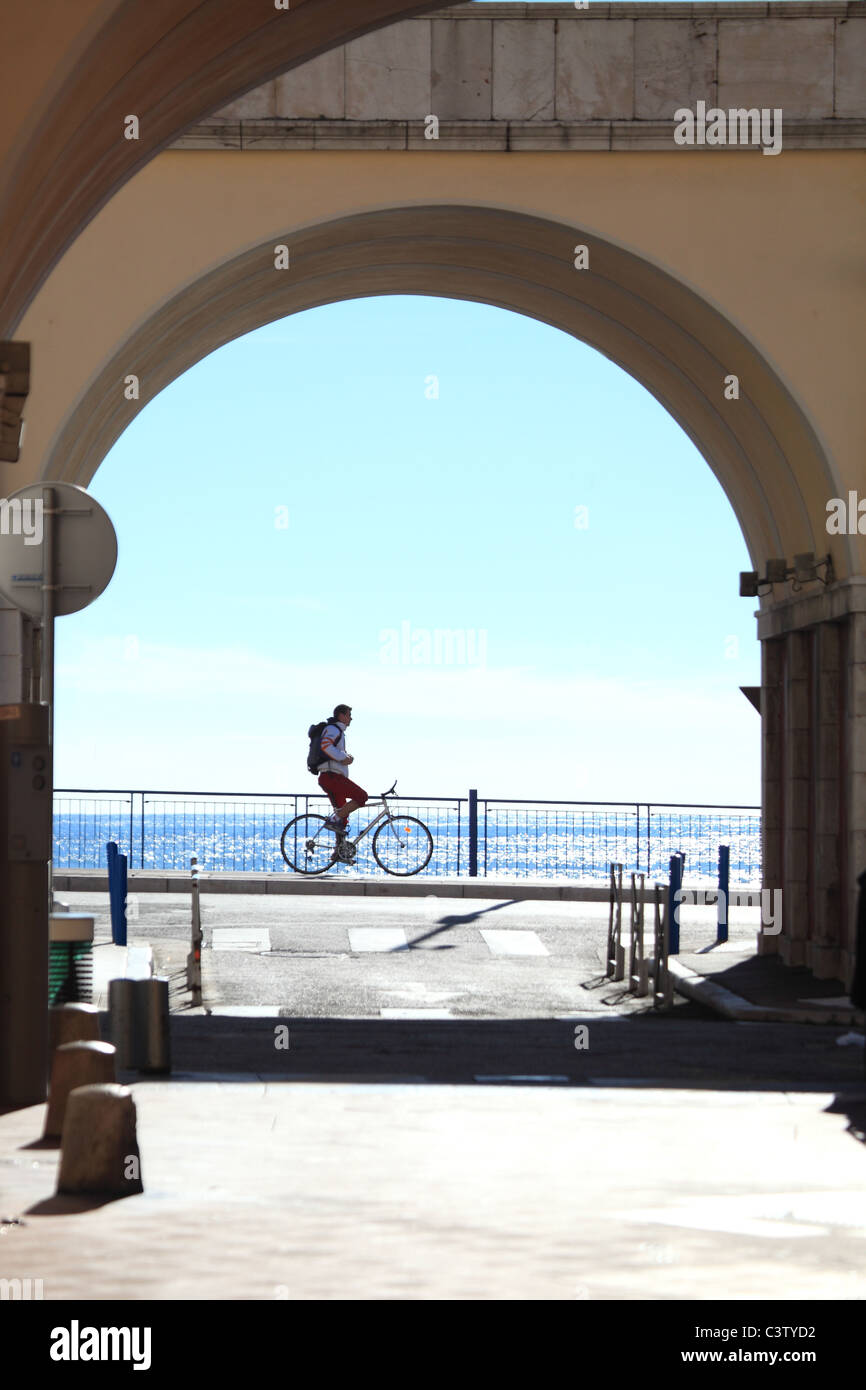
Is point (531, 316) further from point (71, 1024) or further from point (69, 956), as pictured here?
point (71, 1024)

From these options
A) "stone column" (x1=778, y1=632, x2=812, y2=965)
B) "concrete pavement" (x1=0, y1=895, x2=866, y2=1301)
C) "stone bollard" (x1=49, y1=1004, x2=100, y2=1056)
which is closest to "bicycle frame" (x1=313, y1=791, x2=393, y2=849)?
"stone column" (x1=778, y1=632, x2=812, y2=965)

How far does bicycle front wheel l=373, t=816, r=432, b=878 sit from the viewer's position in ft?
78.2

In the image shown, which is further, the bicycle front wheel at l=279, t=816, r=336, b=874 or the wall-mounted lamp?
the bicycle front wheel at l=279, t=816, r=336, b=874

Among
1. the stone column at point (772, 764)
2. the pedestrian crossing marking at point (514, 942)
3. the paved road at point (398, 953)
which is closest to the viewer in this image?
the paved road at point (398, 953)

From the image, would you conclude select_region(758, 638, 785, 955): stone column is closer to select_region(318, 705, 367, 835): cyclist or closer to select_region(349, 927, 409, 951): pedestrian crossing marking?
select_region(349, 927, 409, 951): pedestrian crossing marking

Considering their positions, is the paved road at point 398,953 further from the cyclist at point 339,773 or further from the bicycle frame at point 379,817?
the cyclist at point 339,773

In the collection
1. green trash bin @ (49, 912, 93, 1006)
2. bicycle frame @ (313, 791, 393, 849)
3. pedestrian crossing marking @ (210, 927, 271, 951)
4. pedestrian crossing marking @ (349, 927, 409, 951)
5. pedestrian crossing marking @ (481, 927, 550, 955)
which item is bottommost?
pedestrian crossing marking @ (481, 927, 550, 955)

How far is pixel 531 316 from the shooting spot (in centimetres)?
1927

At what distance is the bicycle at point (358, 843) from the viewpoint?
23.7 metres

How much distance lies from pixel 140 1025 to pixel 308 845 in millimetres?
13602

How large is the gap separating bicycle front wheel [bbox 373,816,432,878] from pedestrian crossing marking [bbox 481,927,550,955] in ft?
12.2

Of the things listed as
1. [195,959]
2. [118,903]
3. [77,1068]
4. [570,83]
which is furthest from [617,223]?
[77,1068]

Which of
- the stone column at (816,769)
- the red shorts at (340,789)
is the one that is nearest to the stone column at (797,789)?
the stone column at (816,769)

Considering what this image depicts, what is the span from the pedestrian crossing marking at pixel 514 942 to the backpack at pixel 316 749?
3628 millimetres
